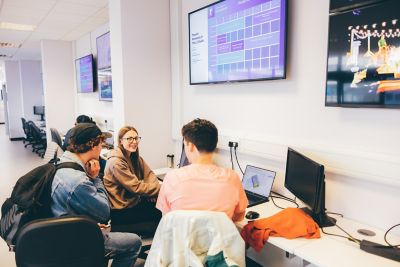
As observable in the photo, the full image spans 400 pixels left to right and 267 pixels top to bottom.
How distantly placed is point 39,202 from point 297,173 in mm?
1538

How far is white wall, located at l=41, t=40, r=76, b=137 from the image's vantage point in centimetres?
648

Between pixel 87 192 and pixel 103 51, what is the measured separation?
3.80m

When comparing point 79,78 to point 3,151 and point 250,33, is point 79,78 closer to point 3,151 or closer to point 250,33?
point 3,151

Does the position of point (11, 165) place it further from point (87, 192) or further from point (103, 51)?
point (87, 192)

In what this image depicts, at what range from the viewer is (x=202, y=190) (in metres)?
1.66

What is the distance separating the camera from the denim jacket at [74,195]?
1.72 m

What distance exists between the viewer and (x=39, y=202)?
5.56ft

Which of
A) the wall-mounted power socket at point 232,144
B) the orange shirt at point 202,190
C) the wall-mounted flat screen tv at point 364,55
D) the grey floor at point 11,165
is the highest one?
the wall-mounted flat screen tv at point 364,55

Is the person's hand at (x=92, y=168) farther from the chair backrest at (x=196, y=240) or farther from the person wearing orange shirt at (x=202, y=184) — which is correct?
the chair backrest at (x=196, y=240)

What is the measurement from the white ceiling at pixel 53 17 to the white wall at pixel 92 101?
12cm

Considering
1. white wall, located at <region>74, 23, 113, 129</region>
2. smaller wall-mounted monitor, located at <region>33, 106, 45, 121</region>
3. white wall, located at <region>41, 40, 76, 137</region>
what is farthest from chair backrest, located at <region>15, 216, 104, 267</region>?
smaller wall-mounted monitor, located at <region>33, 106, 45, 121</region>

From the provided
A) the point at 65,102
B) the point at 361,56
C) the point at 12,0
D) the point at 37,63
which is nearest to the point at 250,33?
the point at 361,56

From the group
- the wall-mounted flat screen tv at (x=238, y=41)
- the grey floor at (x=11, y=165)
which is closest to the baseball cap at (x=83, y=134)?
the wall-mounted flat screen tv at (x=238, y=41)

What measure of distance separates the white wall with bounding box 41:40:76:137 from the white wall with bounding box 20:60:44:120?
3.72 m
